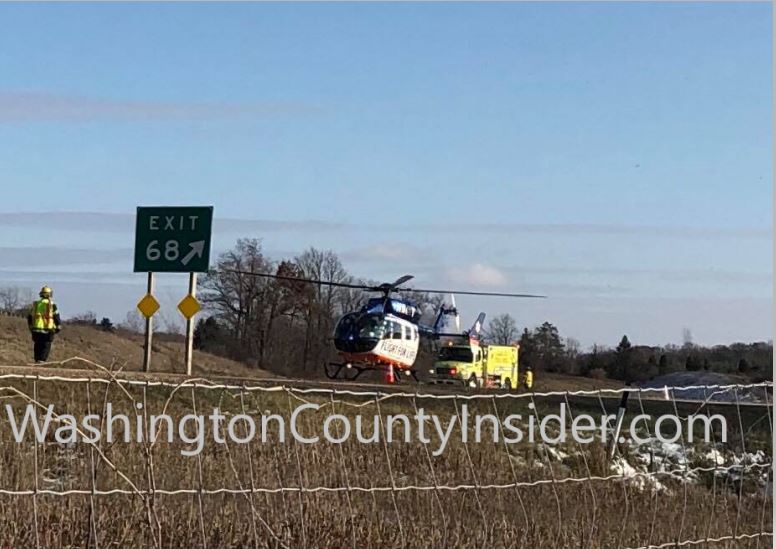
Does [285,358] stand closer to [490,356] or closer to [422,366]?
[422,366]

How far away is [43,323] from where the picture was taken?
922 inches

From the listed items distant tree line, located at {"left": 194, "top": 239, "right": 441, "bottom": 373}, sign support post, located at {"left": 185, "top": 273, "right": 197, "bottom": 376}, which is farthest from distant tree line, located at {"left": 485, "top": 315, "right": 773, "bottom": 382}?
sign support post, located at {"left": 185, "top": 273, "right": 197, "bottom": 376}

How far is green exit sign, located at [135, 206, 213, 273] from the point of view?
76.3 ft

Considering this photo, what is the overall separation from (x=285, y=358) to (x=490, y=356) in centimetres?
2796

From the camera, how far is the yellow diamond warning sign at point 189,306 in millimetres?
24406

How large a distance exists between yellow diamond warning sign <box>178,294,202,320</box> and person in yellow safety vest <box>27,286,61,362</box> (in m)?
2.44

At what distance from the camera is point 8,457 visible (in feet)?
29.6

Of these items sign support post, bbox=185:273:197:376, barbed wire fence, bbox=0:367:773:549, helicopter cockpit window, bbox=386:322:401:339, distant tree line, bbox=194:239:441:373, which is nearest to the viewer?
barbed wire fence, bbox=0:367:773:549

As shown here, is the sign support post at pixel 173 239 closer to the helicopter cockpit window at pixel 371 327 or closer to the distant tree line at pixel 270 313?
the helicopter cockpit window at pixel 371 327

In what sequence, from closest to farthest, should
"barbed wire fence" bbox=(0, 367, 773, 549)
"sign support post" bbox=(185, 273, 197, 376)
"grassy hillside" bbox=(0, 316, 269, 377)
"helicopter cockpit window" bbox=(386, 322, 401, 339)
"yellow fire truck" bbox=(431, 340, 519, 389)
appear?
1. "barbed wire fence" bbox=(0, 367, 773, 549)
2. "sign support post" bbox=(185, 273, 197, 376)
3. "grassy hillside" bbox=(0, 316, 269, 377)
4. "helicopter cockpit window" bbox=(386, 322, 401, 339)
5. "yellow fire truck" bbox=(431, 340, 519, 389)

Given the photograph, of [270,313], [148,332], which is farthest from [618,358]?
[148,332]

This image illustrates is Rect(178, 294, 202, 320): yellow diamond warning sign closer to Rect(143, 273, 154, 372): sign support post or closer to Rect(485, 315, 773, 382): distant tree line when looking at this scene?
Rect(143, 273, 154, 372): sign support post

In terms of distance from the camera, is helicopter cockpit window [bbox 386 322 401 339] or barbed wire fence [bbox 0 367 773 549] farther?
helicopter cockpit window [bbox 386 322 401 339]

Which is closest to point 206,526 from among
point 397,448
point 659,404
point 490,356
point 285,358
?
point 397,448
